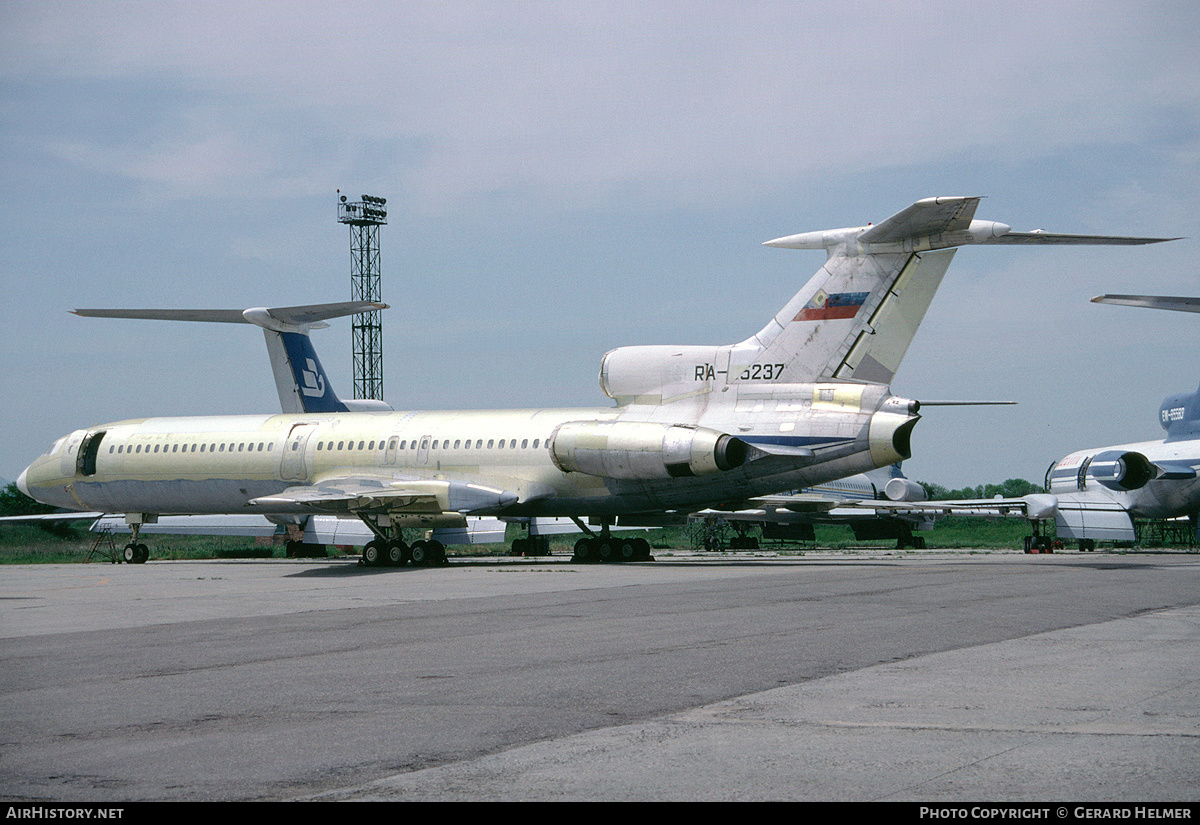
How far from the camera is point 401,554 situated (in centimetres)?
2780

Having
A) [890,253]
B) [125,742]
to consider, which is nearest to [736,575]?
[890,253]

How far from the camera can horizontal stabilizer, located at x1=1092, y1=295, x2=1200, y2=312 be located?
27812 millimetres

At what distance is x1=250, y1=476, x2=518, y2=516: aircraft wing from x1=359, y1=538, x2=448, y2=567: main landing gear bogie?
0.84 m

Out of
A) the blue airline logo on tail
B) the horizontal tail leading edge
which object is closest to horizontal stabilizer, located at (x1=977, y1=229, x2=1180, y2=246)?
the horizontal tail leading edge

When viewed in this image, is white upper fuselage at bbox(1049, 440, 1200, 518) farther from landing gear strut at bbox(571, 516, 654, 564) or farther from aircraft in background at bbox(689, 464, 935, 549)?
landing gear strut at bbox(571, 516, 654, 564)

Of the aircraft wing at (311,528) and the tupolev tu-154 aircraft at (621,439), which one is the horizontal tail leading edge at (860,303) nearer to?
the tupolev tu-154 aircraft at (621,439)

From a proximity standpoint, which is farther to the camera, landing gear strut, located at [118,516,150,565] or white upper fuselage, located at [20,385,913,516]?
landing gear strut, located at [118,516,150,565]

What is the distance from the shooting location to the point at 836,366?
24.6 meters

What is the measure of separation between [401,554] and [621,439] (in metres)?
6.31

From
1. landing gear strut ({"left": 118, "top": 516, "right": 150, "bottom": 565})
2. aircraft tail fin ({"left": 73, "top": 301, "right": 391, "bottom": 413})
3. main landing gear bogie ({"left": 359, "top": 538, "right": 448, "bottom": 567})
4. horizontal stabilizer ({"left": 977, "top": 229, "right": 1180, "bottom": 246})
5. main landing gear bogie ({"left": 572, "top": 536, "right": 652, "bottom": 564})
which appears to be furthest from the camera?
aircraft tail fin ({"left": 73, "top": 301, "right": 391, "bottom": 413})

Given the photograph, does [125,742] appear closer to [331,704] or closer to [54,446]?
[331,704]

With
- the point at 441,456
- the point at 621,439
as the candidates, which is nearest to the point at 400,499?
the point at 441,456

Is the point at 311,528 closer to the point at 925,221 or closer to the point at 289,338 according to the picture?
the point at 289,338

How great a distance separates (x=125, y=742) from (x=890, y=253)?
20153mm
